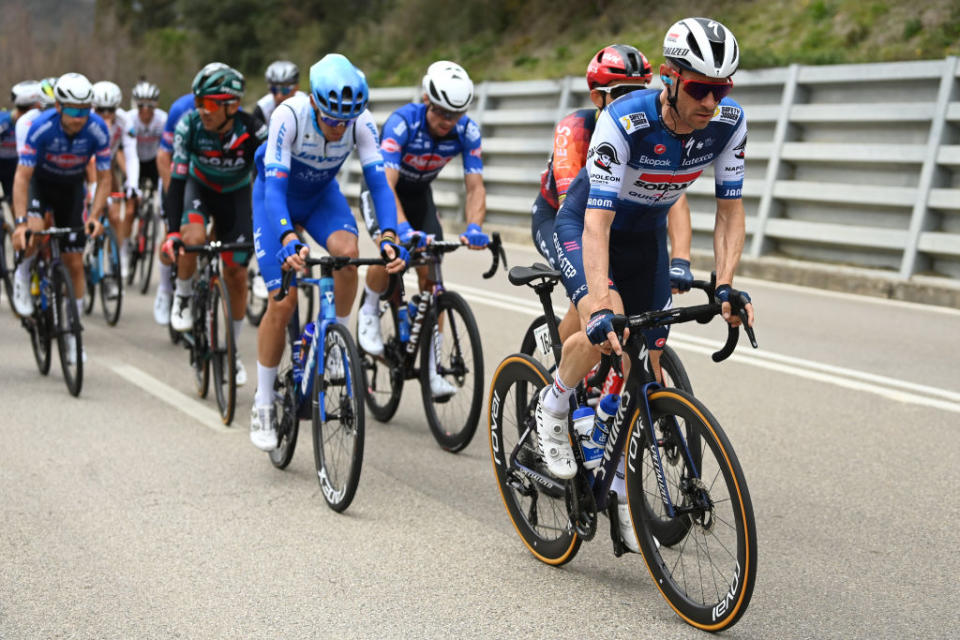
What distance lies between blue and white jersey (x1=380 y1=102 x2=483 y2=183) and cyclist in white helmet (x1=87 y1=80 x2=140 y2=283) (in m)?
4.71

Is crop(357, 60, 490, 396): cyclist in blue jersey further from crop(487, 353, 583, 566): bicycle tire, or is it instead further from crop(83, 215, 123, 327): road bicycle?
crop(83, 215, 123, 327): road bicycle

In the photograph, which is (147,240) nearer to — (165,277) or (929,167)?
(165,277)

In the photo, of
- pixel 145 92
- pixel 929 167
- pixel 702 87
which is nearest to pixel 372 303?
pixel 702 87

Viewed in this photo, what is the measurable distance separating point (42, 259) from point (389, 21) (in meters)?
31.1

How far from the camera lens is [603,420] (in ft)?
14.7

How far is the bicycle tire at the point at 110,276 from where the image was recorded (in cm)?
1064

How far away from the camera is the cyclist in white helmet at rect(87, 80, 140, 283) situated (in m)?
11.4

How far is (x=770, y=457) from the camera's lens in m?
6.34

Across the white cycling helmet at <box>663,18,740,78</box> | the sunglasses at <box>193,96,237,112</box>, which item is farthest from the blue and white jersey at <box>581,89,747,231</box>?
the sunglasses at <box>193,96,237,112</box>

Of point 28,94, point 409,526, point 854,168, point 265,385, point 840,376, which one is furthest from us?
point 854,168

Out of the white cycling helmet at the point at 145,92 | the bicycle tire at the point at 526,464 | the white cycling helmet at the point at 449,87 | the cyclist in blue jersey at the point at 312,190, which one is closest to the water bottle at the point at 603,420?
the bicycle tire at the point at 526,464

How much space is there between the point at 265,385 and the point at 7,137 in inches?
262

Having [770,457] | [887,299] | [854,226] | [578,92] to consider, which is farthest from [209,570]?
[578,92]

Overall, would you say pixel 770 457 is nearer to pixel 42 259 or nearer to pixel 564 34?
pixel 42 259
